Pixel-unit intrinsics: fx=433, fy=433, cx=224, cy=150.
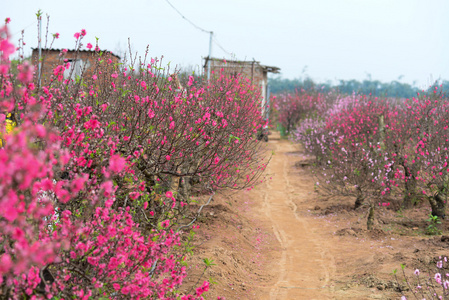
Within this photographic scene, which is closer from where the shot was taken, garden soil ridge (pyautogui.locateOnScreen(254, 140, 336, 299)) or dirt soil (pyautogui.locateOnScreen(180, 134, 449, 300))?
dirt soil (pyautogui.locateOnScreen(180, 134, 449, 300))

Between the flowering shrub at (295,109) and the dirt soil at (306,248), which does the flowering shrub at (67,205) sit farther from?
the flowering shrub at (295,109)

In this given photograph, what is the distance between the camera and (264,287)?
6.84 metres

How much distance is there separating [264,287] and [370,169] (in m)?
6.11

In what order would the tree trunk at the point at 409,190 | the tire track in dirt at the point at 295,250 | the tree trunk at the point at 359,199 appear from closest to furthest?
the tire track in dirt at the point at 295,250, the tree trunk at the point at 409,190, the tree trunk at the point at 359,199

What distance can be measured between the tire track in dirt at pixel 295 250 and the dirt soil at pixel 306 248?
0.05 ft

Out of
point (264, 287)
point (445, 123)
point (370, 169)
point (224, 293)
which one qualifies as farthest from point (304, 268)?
point (445, 123)

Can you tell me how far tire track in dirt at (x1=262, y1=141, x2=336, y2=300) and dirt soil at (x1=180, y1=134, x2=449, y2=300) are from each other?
2 cm

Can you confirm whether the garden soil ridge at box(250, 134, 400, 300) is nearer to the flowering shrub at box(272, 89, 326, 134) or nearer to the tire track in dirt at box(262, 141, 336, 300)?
the tire track in dirt at box(262, 141, 336, 300)

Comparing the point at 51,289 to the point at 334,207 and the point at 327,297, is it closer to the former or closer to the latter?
the point at 327,297

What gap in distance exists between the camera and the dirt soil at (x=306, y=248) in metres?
6.56

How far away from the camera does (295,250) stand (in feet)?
29.3

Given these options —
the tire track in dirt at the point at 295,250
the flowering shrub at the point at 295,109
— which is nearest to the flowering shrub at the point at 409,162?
the tire track in dirt at the point at 295,250

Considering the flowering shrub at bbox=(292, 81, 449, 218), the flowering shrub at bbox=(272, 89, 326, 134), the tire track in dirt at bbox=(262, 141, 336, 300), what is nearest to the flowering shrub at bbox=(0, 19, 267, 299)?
the tire track in dirt at bbox=(262, 141, 336, 300)

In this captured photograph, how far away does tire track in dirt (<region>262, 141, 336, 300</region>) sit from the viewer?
22.1 feet
